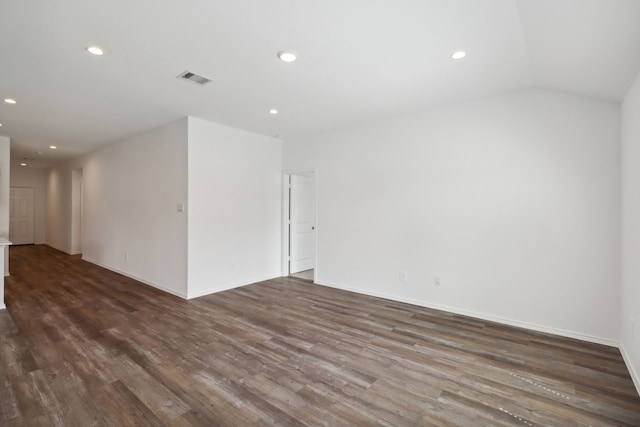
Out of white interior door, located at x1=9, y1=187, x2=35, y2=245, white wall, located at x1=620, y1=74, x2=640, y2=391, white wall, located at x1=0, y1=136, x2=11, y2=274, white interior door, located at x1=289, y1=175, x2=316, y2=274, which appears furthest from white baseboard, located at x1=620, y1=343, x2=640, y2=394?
white interior door, located at x1=9, y1=187, x2=35, y2=245

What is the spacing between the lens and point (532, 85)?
3.14 meters

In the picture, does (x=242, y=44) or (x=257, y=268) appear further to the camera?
(x=257, y=268)

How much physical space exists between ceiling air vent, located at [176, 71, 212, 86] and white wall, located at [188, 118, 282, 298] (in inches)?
52.6

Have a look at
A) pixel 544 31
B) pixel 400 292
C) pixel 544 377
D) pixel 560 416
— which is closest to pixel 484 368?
Result: pixel 544 377

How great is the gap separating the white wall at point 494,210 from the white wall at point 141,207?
99.0 inches

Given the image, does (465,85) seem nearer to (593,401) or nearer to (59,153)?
(593,401)

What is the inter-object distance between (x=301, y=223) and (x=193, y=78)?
355 cm

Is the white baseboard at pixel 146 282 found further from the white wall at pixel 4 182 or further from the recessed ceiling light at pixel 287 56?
the recessed ceiling light at pixel 287 56

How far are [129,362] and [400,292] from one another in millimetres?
3264

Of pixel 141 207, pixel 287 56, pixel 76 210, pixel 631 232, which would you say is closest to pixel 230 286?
pixel 141 207

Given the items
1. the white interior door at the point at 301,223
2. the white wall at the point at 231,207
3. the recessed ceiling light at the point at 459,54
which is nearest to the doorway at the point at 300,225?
the white interior door at the point at 301,223

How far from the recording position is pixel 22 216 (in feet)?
31.7

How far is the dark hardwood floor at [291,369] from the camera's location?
1.92 meters

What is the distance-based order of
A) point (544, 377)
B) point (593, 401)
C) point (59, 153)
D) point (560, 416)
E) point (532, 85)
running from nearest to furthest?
1. point (560, 416)
2. point (593, 401)
3. point (544, 377)
4. point (532, 85)
5. point (59, 153)
